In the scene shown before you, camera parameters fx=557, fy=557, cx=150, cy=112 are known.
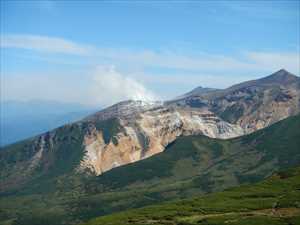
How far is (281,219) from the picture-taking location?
Answer: 199 meters

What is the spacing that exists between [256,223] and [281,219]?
9.44 meters

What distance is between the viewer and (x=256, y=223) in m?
197

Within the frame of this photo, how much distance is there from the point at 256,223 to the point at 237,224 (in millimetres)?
6895

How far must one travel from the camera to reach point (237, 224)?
200 m

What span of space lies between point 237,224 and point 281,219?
1571cm
